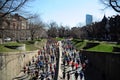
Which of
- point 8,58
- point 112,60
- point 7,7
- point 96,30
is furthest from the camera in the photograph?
point 96,30

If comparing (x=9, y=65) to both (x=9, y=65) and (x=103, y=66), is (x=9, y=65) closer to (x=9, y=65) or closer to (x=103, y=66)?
(x=9, y=65)

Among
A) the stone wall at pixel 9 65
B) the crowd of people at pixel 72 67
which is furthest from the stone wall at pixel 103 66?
the stone wall at pixel 9 65

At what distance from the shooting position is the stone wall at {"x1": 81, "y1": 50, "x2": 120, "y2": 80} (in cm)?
2963

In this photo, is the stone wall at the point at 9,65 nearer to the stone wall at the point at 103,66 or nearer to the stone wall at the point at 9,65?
the stone wall at the point at 9,65

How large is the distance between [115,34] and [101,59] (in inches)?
2456

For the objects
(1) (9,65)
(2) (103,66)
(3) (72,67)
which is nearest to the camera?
(1) (9,65)

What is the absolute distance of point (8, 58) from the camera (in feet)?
111

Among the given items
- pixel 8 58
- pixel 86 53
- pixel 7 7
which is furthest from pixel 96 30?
pixel 7 7

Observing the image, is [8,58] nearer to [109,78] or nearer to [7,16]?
[7,16]

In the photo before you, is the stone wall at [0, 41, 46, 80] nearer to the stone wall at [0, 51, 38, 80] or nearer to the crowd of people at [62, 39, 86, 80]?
the stone wall at [0, 51, 38, 80]

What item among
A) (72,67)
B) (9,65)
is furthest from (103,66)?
(9,65)

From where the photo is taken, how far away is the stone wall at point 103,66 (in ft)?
97.2

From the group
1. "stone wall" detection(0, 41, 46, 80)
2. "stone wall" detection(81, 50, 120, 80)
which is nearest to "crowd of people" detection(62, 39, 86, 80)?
"stone wall" detection(81, 50, 120, 80)

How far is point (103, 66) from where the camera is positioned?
36375 mm
